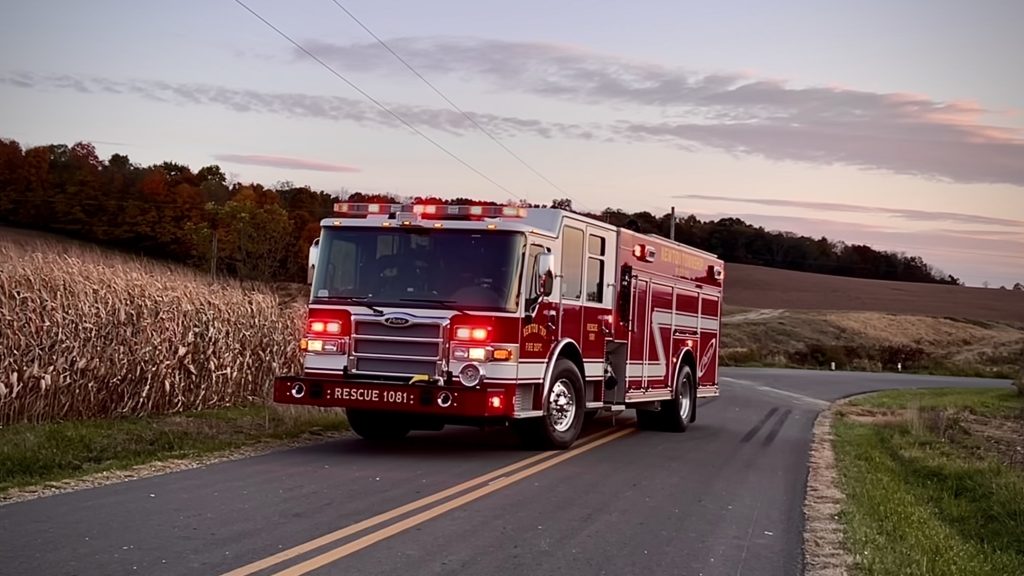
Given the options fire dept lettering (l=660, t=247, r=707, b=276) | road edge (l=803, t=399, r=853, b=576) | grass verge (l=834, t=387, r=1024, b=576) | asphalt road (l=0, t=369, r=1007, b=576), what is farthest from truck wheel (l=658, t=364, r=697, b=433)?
asphalt road (l=0, t=369, r=1007, b=576)

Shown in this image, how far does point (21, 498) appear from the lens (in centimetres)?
932

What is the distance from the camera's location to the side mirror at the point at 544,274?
1346 centimetres

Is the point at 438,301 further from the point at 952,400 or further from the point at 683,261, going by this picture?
the point at 952,400

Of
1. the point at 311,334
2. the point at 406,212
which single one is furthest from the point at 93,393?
the point at 406,212

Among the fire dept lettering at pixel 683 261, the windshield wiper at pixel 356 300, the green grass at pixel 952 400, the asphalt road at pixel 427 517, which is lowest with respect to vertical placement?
the asphalt road at pixel 427 517

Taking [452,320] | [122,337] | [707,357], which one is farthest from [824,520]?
[707,357]

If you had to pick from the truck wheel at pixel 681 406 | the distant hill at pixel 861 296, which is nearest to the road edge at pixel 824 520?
the truck wheel at pixel 681 406

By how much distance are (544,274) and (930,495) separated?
16.5ft

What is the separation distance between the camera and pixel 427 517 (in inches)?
360

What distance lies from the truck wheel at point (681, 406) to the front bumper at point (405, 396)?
20.5 ft

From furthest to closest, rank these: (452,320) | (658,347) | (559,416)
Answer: (658,347)
(559,416)
(452,320)

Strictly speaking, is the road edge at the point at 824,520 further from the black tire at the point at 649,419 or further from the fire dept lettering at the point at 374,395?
the fire dept lettering at the point at 374,395

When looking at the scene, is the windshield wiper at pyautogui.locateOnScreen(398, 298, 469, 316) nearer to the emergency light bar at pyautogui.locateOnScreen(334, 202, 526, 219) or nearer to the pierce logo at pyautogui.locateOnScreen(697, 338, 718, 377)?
the emergency light bar at pyautogui.locateOnScreen(334, 202, 526, 219)

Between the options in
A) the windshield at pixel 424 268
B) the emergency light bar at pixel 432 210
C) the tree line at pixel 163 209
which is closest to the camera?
the windshield at pixel 424 268
